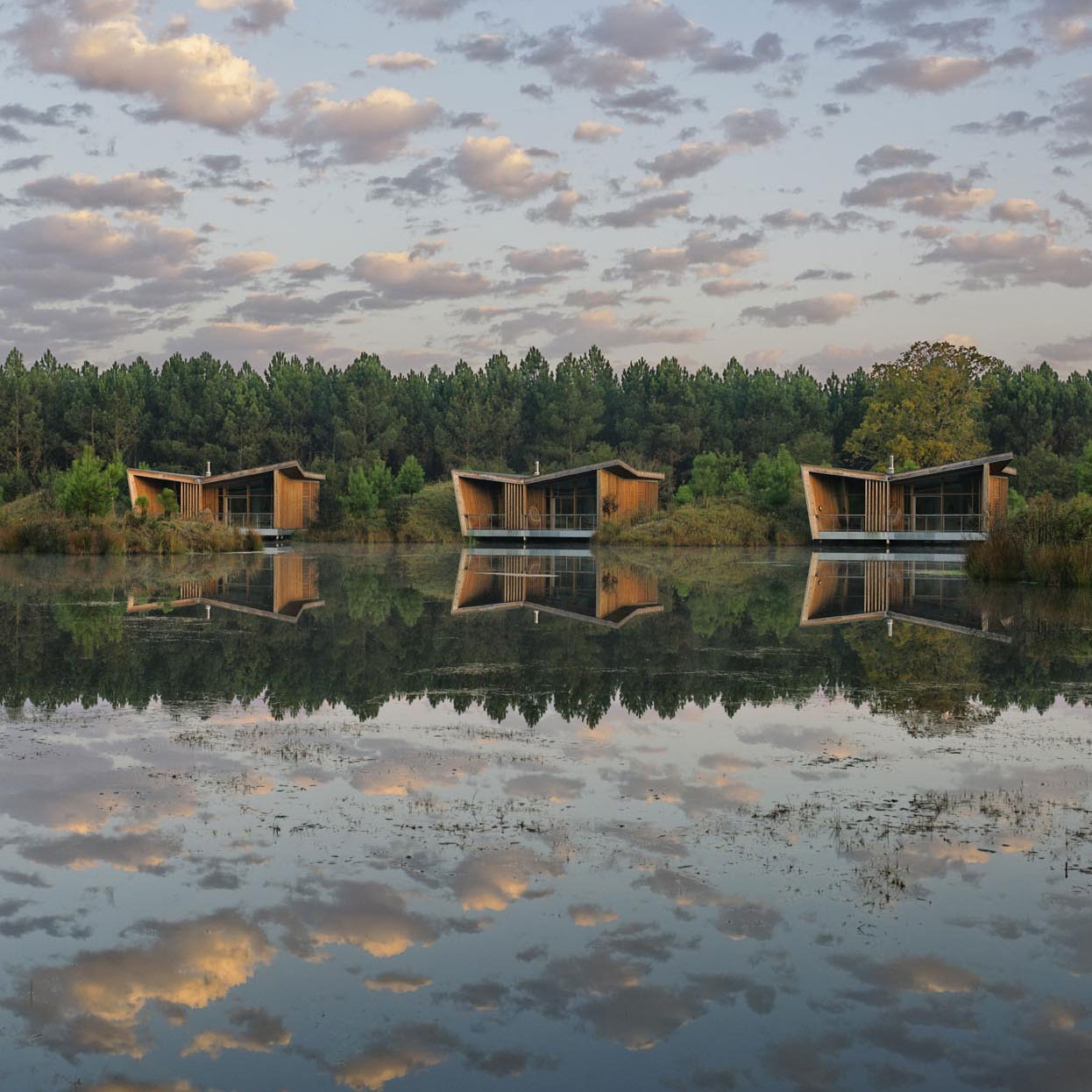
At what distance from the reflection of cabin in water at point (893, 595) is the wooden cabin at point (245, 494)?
1310 inches

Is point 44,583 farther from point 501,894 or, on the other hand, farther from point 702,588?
point 501,894

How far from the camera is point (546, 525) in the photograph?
62.9 metres

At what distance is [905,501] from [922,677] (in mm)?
47527

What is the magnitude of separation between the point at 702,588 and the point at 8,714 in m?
17.8

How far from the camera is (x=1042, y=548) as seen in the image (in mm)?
24859

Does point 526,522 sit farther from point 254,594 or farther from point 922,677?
point 922,677

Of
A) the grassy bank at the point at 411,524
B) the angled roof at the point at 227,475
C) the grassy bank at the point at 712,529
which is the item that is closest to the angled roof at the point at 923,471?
the grassy bank at the point at 712,529

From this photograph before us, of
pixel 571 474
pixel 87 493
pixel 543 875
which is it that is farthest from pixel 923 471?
pixel 543 875

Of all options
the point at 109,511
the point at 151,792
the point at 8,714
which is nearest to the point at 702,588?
the point at 8,714

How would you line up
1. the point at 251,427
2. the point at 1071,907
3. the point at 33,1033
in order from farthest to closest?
the point at 251,427
the point at 1071,907
the point at 33,1033

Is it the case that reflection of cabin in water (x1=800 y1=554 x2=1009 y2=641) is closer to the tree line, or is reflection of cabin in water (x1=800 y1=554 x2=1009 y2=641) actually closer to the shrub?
the shrub

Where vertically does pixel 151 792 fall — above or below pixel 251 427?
below

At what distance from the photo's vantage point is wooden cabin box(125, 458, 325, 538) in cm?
6231

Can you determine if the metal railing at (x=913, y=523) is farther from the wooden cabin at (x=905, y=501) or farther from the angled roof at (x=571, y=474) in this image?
the angled roof at (x=571, y=474)
